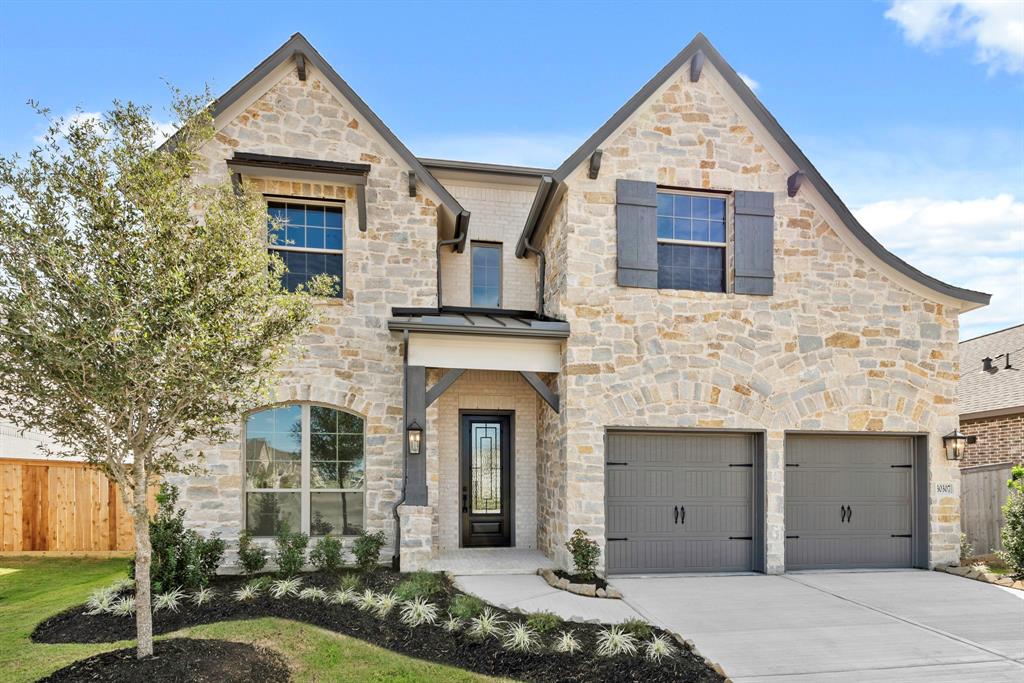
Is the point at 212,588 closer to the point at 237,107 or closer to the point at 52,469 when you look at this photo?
the point at 52,469

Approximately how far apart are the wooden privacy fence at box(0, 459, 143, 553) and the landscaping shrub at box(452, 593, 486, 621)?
7.18 m

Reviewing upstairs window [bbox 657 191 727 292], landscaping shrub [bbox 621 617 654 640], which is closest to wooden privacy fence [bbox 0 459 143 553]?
landscaping shrub [bbox 621 617 654 640]

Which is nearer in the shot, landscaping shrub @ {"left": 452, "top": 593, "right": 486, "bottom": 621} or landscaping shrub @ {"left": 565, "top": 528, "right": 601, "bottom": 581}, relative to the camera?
landscaping shrub @ {"left": 452, "top": 593, "right": 486, "bottom": 621}

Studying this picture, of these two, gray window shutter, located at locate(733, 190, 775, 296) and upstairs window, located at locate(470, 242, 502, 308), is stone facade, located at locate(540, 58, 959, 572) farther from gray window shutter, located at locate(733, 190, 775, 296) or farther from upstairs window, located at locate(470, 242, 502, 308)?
upstairs window, located at locate(470, 242, 502, 308)

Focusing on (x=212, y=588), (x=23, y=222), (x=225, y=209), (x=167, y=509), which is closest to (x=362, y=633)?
(x=212, y=588)

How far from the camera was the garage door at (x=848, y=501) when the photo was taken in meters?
9.77

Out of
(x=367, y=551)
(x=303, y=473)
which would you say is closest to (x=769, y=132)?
(x=367, y=551)

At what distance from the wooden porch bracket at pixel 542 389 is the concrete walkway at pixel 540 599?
2.60m

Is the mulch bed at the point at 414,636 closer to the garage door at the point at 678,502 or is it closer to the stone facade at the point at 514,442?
the stone facade at the point at 514,442

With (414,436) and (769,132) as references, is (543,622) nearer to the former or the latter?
(414,436)

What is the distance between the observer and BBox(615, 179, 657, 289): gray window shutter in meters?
9.42

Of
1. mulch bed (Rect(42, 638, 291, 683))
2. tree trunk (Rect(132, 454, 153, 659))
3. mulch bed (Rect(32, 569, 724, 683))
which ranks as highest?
tree trunk (Rect(132, 454, 153, 659))

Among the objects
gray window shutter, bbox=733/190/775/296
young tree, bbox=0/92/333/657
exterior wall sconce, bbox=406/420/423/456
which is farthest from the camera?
gray window shutter, bbox=733/190/775/296

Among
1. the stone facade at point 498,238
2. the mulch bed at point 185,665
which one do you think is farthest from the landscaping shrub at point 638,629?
the stone facade at point 498,238
